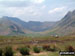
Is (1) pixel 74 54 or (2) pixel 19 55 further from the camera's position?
(2) pixel 19 55

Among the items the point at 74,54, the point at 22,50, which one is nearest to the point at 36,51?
the point at 22,50

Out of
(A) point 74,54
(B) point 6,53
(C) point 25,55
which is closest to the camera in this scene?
(A) point 74,54

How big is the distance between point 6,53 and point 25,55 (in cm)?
444

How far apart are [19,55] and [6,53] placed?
309cm

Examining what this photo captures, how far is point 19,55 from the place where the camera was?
132 feet

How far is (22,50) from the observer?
42.8m

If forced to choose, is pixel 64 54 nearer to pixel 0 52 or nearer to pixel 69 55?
pixel 69 55

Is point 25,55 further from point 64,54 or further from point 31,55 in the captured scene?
point 64,54

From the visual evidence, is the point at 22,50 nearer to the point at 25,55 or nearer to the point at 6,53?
the point at 25,55

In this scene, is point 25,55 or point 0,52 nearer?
point 0,52

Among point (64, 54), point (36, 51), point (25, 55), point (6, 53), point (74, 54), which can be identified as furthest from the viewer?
point (36, 51)

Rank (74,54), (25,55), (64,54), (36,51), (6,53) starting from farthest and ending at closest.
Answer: (36,51)
(25,55)
(6,53)
(74,54)
(64,54)

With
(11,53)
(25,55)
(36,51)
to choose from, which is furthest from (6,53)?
(36,51)

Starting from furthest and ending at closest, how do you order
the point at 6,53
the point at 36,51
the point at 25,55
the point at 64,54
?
the point at 36,51
the point at 25,55
the point at 6,53
the point at 64,54
